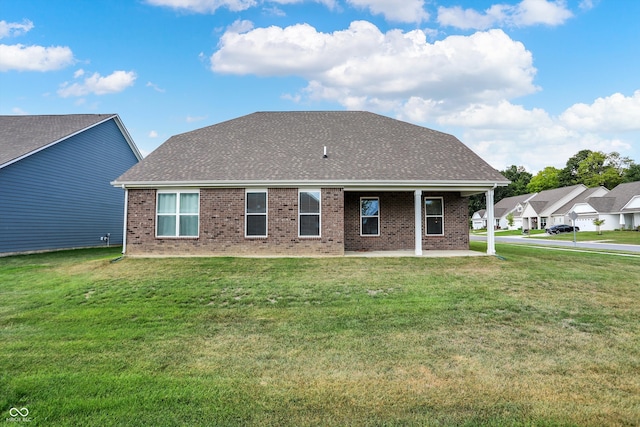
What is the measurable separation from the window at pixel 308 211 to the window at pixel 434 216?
4.90 metres

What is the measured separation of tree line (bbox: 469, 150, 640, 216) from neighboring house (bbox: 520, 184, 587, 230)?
26.8 feet

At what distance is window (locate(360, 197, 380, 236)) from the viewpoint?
1480cm

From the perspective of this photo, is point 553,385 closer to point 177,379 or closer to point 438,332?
point 438,332

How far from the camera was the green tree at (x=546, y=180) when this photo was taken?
76562 mm

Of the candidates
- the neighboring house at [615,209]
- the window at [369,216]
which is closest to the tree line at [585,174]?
the neighboring house at [615,209]

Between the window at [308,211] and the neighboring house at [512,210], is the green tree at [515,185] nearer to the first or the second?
the neighboring house at [512,210]

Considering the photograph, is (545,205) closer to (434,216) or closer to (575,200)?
(575,200)

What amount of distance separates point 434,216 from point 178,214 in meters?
10.0

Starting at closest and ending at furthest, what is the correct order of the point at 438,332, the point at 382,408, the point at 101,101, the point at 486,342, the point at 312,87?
the point at 382,408, the point at 486,342, the point at 438,332, the point at 312,87, the point at 101,101

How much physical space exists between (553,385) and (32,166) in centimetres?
2012

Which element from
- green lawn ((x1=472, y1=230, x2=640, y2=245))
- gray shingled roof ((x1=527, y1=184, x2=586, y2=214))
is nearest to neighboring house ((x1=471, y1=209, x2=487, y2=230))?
gray shingled roof ((x1=527, y1=184, x2=586, y2=214))

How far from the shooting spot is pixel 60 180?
1781 centimetres

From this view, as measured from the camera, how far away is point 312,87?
2177 centimetres

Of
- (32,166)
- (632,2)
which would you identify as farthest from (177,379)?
(632,2)
